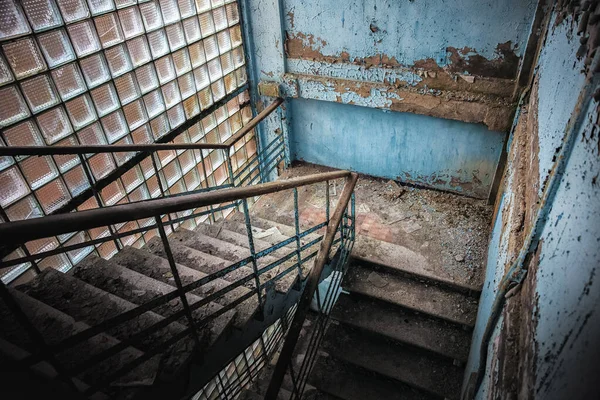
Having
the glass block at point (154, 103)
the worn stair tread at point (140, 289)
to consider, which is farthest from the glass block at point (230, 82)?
the worn stair tread at point (140, 289)

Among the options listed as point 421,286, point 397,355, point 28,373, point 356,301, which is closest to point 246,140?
point 356,301

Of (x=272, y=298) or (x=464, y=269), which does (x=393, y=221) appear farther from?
(x=272, y=298)

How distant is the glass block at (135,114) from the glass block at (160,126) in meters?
0.14

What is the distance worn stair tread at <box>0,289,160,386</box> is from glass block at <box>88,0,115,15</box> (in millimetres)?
2596

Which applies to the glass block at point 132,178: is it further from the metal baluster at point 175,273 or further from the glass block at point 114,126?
the metal baluster at point 175,273

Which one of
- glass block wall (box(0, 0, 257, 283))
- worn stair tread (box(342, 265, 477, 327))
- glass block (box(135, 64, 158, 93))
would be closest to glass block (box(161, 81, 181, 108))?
glass block wall (box(0, 0, 257, 283))

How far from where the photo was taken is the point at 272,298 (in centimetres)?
309

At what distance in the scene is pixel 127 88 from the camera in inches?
152

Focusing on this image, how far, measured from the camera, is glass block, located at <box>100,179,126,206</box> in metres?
3.84

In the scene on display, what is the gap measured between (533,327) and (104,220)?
171cm

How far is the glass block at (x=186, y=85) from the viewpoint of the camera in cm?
453

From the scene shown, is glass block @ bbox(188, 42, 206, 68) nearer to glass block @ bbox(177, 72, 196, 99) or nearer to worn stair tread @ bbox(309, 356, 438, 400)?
glass block @ bbox(177, 72, 196, 99)

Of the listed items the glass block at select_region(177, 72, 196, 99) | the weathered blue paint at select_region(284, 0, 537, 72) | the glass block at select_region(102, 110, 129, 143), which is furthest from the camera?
the glass block at select_region(177, 72, 196, 99)

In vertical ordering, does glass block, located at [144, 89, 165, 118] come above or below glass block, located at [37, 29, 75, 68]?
below
